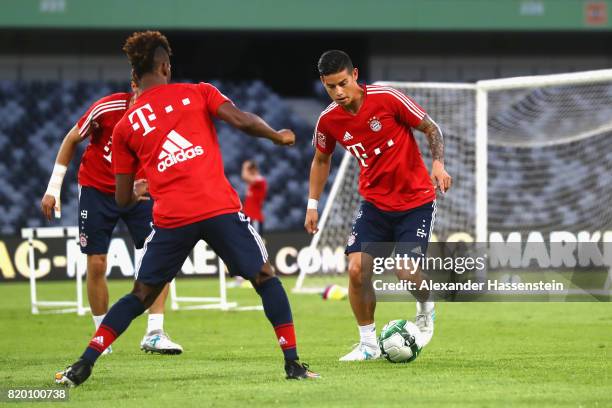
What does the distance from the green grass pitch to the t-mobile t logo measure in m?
1.54

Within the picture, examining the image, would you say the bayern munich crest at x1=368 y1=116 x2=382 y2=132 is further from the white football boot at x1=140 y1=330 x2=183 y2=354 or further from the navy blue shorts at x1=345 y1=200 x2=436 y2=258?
the white football boot at x1=140 y1=330 x2=183 y2=354

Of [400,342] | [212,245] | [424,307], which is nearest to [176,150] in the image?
[212,245]

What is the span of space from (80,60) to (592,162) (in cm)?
1380

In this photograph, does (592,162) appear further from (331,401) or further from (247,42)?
(331,401)

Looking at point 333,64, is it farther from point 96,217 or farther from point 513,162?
point 513,162

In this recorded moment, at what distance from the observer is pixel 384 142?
782 cm

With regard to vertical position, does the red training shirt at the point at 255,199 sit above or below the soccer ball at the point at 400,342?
above

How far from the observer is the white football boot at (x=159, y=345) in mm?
8633

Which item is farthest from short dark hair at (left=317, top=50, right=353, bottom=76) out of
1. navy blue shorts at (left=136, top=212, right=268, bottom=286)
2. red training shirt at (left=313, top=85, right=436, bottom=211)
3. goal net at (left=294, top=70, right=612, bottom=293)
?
goal net at (left=294, top=70, right=612, bottom=293)

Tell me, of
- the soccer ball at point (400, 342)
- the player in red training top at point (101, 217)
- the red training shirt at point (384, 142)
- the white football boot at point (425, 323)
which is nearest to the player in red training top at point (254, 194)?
the player in red training top at point (101, 217)

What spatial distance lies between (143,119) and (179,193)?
1.61 ft

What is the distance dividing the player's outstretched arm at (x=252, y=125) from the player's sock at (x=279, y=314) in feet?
2.90

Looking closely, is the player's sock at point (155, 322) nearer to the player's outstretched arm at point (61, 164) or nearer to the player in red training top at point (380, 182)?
the player's outstretched arm at point (61, 164)

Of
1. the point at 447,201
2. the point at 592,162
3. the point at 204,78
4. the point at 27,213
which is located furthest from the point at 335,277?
the point at 204,78
